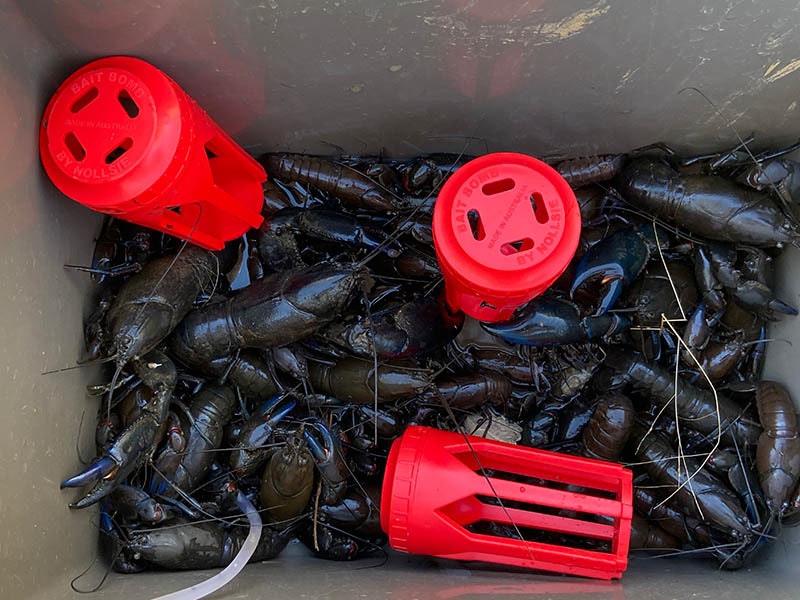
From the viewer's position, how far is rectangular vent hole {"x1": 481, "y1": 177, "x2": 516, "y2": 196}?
7.32 feet

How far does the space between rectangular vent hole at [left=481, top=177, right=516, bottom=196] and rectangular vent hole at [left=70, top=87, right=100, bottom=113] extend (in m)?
1.39

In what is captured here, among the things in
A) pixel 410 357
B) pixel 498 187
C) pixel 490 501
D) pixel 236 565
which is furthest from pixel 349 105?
pixel 236 565

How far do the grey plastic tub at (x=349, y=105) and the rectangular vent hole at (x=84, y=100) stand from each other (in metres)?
0.14

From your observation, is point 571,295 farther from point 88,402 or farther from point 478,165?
point 88,402

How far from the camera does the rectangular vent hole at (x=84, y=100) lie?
2291 millimetres

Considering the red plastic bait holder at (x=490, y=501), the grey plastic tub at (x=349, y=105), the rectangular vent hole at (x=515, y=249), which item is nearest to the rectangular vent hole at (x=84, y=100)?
the grey plastic tub at (x=349, y=105)

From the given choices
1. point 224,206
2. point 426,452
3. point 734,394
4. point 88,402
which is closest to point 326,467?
point 426,452

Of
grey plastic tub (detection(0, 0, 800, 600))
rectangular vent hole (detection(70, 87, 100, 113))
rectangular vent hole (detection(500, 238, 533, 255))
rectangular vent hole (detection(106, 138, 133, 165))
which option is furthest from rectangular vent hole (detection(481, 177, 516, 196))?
rectangular vent hole (detection(70, 87, 100, 113))

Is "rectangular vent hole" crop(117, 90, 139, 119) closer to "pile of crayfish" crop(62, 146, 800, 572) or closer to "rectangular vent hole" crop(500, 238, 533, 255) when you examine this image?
"pile of crayfish" crop(62, 146, 800, 572)

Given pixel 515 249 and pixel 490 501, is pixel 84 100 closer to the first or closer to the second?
pixel 515 249

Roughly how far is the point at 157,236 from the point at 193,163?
0.85 m

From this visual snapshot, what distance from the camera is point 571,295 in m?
3.09

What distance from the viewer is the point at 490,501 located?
2779 millimetres

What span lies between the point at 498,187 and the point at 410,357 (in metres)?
1.04
